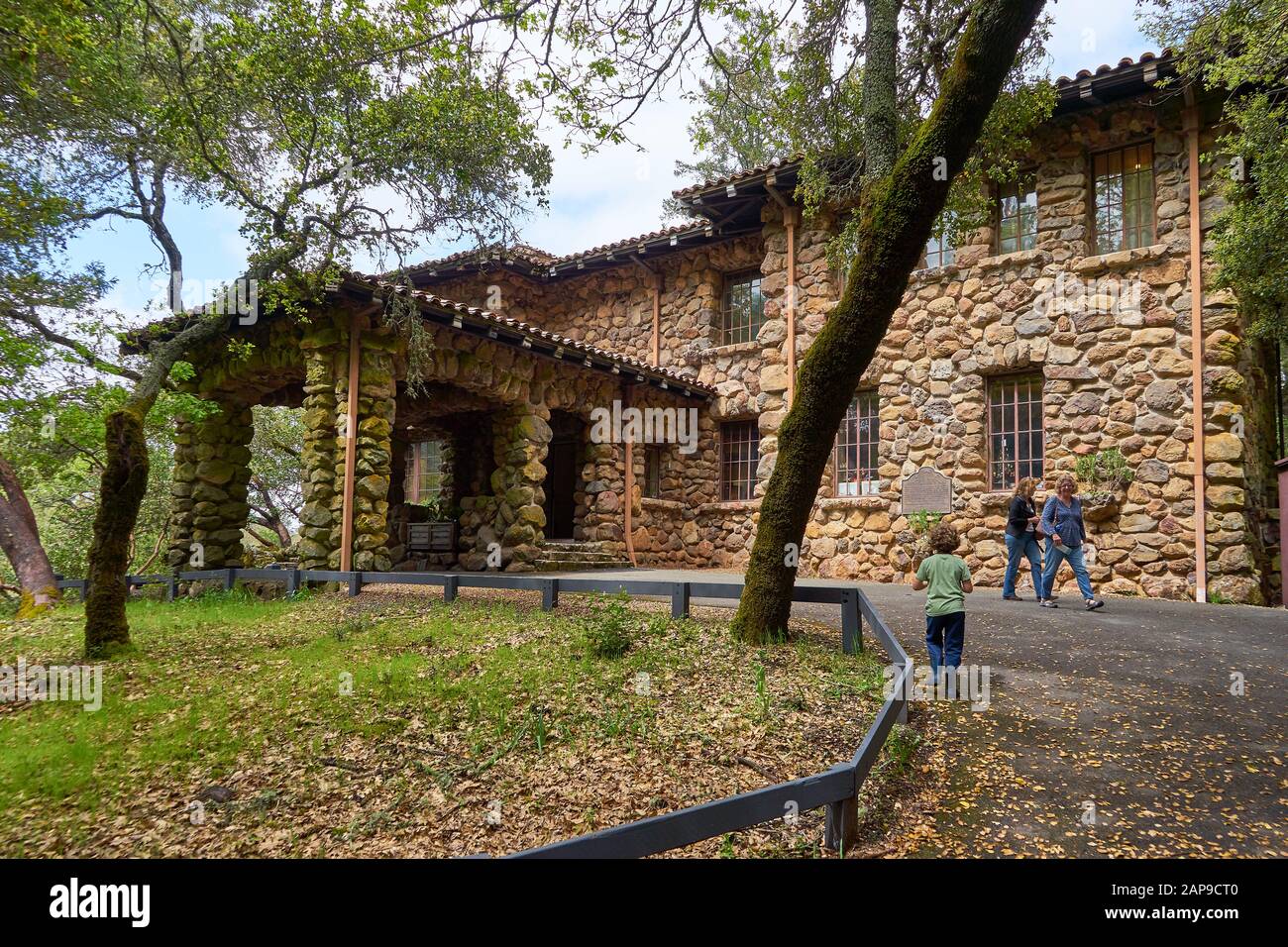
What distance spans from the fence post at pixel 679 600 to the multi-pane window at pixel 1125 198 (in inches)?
345

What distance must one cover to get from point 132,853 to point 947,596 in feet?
15.0

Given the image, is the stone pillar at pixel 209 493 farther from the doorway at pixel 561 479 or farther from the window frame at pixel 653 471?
the window frame at pixel 653 471

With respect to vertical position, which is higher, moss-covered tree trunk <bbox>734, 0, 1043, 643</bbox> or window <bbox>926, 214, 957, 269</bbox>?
window <bbox>926, 214, 957, 269</bbox>

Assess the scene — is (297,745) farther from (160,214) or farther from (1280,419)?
(1280,419)

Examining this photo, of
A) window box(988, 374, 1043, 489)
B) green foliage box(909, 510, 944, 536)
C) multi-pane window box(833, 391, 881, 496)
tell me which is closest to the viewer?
window box(988, 374, 1043, 489)

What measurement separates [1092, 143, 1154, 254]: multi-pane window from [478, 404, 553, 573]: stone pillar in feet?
30.4

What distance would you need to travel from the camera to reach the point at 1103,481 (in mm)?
9359

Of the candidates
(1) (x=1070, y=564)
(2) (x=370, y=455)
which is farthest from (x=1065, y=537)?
(2) (x=370, y=455)

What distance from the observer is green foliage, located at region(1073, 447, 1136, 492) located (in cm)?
920

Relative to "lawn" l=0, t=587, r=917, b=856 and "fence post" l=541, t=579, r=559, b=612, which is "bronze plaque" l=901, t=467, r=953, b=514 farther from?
"fence post" l=541, t=579, r=559, b=612

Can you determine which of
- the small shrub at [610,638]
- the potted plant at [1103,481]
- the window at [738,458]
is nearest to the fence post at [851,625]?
the small shrub at [610,638]

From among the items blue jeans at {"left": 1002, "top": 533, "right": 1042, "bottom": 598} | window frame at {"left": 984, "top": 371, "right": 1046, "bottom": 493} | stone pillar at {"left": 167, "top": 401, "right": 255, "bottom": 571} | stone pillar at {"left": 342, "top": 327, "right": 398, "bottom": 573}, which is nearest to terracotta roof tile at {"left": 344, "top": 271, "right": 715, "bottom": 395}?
stone pillar at {"left": 342, "top": 327, "right": 398, "bottom": 573}
